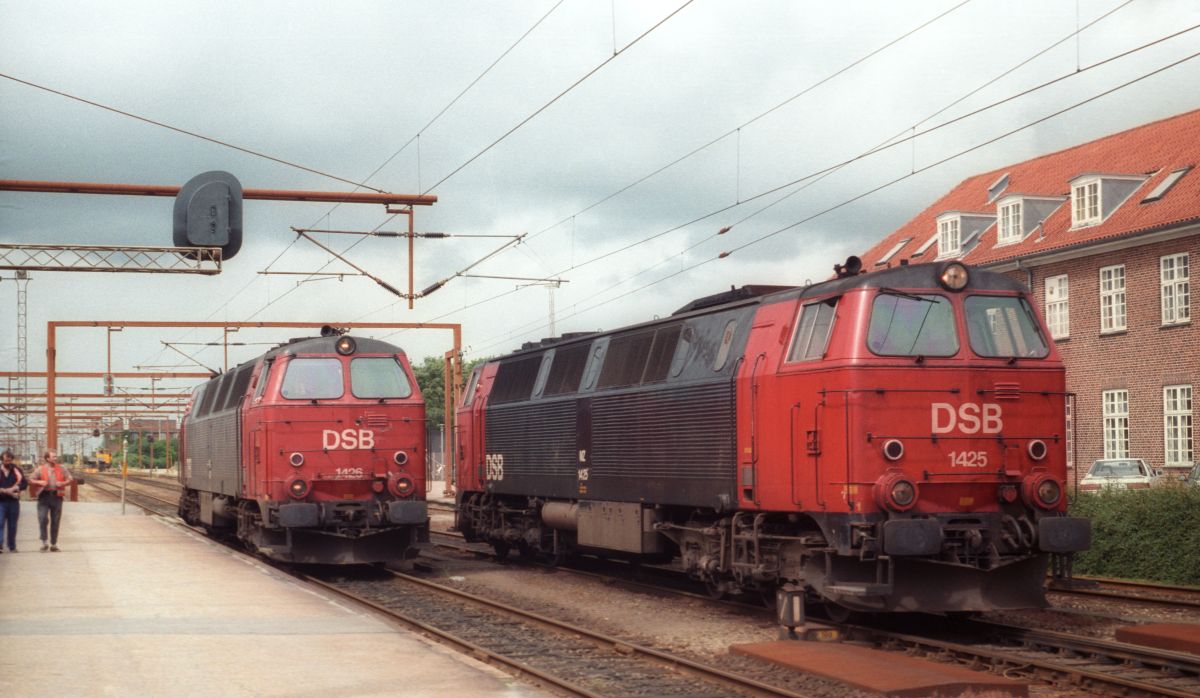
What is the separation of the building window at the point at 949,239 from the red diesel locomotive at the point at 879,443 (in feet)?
105

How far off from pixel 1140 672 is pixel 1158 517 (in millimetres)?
8321

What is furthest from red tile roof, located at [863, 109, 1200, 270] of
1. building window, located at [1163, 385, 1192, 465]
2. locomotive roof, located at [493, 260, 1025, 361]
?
locomotive roof, located at [493, 260, 1025, 361]

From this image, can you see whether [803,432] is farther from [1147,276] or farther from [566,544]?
[1147,276]

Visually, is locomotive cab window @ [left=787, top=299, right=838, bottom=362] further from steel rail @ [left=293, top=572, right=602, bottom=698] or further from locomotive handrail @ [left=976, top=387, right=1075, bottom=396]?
steel rail @ [left=293, top=572, right=602, bottom=698]

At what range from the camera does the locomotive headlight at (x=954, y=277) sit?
13789mm

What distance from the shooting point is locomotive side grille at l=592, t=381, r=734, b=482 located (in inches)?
609

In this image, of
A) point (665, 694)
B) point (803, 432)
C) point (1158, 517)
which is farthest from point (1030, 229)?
point (665, 694)

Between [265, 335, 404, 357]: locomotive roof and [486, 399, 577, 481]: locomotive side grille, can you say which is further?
[265, 335, 404, 357]: locomotive roof

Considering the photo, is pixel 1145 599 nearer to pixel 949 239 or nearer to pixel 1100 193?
pixel 1100 193

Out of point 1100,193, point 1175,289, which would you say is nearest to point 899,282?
point 1175,289

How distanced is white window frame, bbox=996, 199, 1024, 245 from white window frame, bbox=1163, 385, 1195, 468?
8.70 m

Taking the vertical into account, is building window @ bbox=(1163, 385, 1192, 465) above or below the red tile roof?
below

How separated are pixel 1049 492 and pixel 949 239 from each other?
35.0 metres

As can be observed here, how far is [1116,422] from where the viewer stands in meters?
38.8
